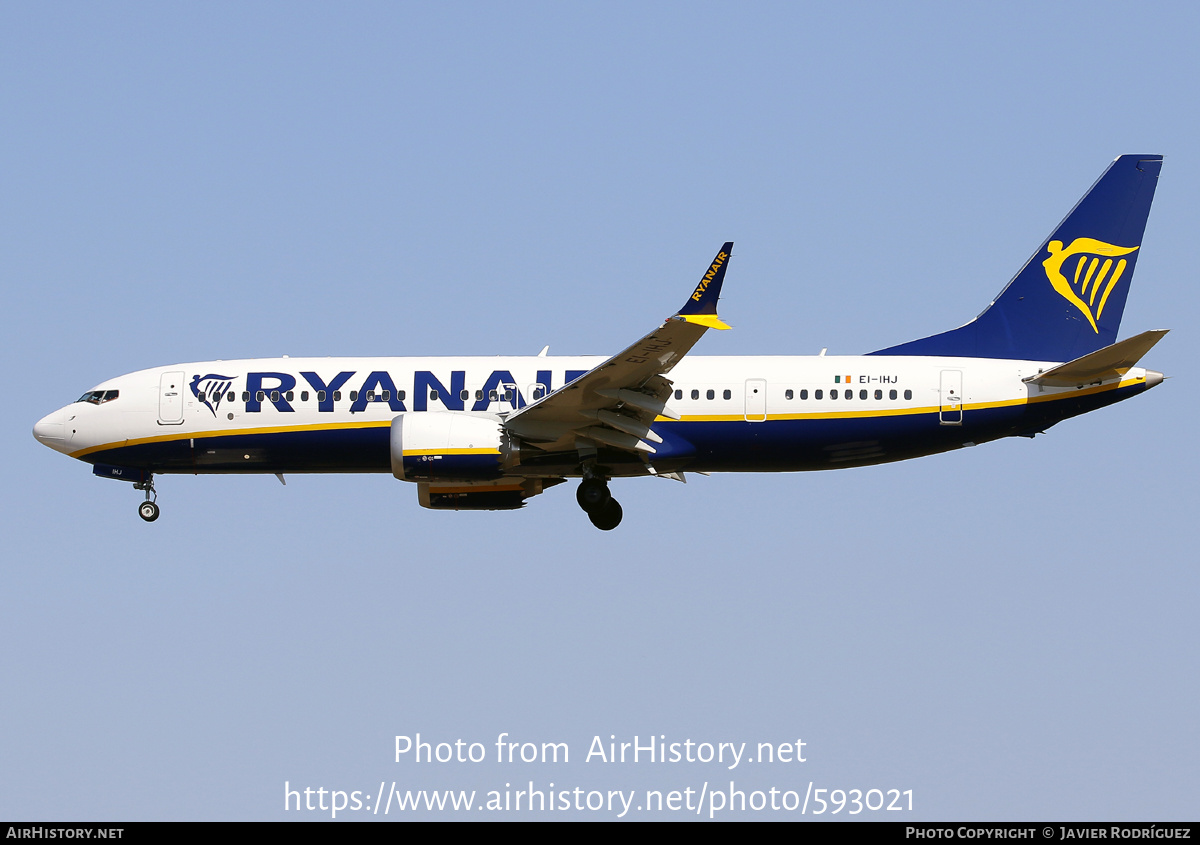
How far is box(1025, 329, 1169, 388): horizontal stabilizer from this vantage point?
28.7m

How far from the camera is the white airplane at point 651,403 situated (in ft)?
99.3

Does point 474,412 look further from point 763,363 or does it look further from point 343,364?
point 763,363

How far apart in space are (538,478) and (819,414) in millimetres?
6747

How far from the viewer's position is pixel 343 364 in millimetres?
32438

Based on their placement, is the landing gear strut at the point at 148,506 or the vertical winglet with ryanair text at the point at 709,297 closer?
the vertical winglet with ryanair text at the point at 709,297

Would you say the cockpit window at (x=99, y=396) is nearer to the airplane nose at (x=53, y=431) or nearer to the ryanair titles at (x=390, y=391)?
the airplane nose at (x=53, y=431)

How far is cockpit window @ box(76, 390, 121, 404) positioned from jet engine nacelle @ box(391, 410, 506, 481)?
24.6 feet

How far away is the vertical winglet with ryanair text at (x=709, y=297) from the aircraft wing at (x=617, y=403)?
0.99 feet

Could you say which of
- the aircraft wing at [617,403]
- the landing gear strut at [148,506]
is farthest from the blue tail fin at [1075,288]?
the landing gear strut at [148,506]

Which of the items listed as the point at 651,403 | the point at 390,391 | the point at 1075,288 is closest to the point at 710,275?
the point at 651,403

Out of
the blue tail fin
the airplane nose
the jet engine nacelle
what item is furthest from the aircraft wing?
the airplane nose

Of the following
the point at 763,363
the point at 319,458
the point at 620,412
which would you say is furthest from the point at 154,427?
the point at 763,363

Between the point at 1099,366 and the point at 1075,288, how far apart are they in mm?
3503

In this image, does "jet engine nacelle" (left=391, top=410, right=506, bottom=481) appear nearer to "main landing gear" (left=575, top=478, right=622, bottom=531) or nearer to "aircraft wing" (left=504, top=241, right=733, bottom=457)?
"aircraft wing" (left=504, top=241, right=733, bottom=457)
